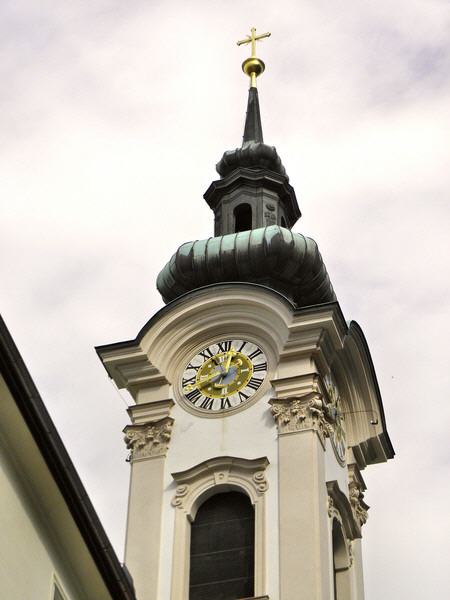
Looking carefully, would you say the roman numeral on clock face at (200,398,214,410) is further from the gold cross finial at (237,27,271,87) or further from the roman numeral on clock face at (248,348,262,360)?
the gold cross finial at (237,27,271,87)

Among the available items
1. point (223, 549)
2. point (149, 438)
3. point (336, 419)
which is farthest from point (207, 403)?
point (223, 549)

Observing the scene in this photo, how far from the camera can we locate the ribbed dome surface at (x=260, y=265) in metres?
23.2

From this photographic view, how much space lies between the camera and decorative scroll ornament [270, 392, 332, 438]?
68.6 feet

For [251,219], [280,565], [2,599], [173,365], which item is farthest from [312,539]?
[2,599]

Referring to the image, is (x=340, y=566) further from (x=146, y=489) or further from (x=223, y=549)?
(x=146, y=489)

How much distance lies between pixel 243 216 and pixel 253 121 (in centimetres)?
345

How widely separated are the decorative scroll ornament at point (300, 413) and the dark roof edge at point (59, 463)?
7.90 m

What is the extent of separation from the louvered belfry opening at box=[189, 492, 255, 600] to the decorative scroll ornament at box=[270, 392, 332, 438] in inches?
45.2

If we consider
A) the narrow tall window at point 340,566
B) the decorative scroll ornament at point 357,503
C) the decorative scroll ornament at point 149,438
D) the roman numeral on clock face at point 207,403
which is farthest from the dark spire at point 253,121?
the narrow tall window at point 340,566

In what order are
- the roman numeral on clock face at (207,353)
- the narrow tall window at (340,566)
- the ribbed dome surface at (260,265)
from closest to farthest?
the narrow tall window at (340,566) < the roman numeral on clock face at (207,353) < the ribbed dome surface at (260,265)

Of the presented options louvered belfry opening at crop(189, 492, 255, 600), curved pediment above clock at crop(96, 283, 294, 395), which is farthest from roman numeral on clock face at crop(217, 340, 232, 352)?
louvered belfry opening at crop(189, 492, 255, 600)

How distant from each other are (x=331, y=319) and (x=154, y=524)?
3.79 m

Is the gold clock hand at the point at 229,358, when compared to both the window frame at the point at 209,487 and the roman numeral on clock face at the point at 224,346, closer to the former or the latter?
the roman numeral on clock face at the point at 224,346

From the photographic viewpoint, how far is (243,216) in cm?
2550
